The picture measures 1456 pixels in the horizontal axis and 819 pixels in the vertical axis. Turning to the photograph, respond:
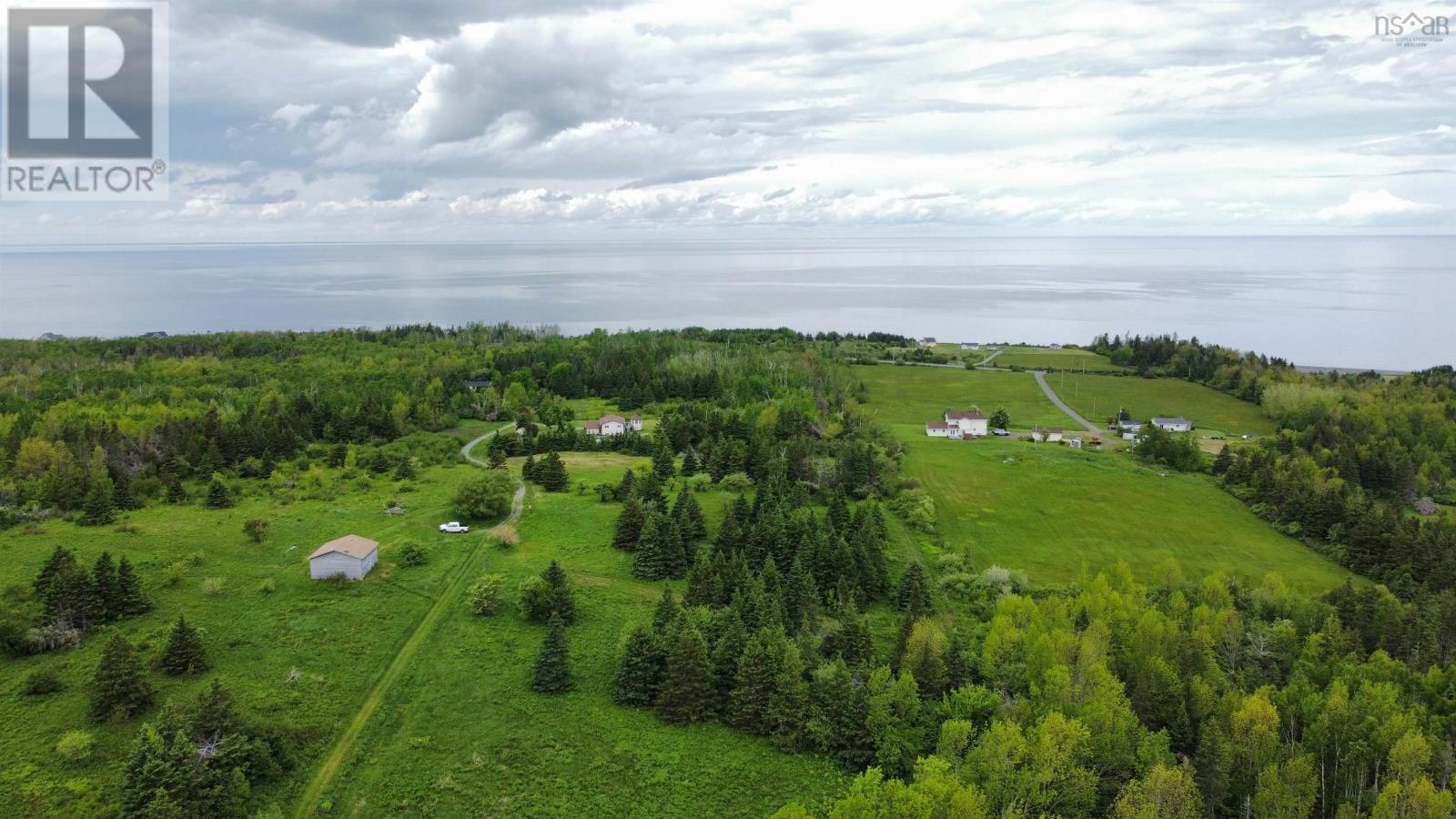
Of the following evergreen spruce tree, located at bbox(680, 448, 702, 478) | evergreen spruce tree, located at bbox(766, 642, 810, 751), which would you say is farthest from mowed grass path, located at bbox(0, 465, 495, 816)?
evergreen spruce tree, located at bbox(680, 448, 702, 478)

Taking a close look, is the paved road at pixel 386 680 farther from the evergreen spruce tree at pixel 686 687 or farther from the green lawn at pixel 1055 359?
the green lawn at pixel 1055 359

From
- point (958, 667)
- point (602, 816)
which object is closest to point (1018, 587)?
point (958, 667)

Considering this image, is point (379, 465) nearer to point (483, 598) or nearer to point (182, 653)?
point (483, 598)

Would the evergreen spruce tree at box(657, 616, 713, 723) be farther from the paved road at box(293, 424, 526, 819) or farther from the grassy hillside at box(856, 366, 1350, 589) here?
the grassy hillside at box(856, 366, 1350, 589)

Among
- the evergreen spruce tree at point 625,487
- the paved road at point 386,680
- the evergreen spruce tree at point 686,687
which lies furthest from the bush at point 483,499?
the evergreen spruce tree at point 686,687

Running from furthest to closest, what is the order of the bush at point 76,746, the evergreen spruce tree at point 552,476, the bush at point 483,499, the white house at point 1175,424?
the white house at point 1175,424 < the evergreen spruce tree at point 552,476 < the bush at point 483,499 < the bush at point 76,746

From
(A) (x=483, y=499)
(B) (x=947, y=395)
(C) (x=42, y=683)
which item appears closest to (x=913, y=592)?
(A) (x=483, y=499)
